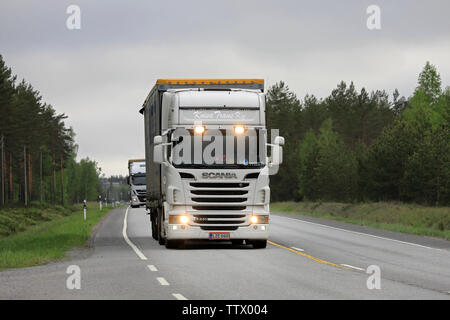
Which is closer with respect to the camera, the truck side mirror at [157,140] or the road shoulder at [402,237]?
the truck side mirror at [157,140]

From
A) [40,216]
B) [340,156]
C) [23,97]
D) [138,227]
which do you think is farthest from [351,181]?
[138,227]

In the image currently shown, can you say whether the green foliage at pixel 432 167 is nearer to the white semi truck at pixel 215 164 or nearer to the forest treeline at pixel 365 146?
the forest treeline at pixel 365 146

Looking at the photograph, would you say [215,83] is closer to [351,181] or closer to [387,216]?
[387,216]

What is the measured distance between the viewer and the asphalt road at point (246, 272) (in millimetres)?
11766

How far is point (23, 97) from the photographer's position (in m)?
98.4

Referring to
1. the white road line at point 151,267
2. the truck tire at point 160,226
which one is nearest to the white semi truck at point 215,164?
the truck tire at point 160,226

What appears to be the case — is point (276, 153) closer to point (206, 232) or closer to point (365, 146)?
point (206, 232)

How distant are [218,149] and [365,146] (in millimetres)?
75720

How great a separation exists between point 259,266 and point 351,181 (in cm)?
7218

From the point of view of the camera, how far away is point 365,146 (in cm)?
9312

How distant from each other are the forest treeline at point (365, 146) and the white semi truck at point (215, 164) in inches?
1783

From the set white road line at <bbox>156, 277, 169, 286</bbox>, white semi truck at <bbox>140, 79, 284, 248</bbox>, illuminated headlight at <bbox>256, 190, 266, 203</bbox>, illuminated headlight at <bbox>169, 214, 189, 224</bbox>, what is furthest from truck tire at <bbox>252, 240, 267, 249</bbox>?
white road line at <bbox>156, 277, 169, 286</bbox>

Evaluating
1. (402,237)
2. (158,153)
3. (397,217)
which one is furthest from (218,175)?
(397,217)
